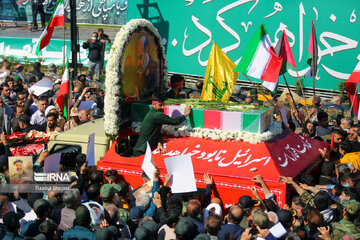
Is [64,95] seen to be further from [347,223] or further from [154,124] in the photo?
[347,223]

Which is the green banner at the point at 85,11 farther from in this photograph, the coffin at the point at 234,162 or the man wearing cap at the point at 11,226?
the man wearing cap at the point at 11,226

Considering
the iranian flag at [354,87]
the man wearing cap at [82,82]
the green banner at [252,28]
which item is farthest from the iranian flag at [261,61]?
the green banner at [252,28]

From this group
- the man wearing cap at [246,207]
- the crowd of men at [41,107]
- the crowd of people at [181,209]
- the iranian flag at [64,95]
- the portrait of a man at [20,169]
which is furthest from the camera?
the crowd of men at [41,107]

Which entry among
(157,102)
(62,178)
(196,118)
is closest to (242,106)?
(196,118)

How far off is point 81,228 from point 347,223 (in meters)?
3.05

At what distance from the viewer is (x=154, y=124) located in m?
7.99

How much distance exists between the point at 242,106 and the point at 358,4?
8200mm

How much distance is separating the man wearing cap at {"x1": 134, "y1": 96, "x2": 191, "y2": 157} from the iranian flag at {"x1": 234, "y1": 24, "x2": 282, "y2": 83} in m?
1.39

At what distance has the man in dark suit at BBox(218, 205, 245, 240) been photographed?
5.46 metres

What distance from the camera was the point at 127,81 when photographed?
8.69 meters

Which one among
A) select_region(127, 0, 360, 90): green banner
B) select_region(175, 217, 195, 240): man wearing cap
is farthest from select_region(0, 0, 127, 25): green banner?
select_region(175, 217, 195, 240): man wearing cap

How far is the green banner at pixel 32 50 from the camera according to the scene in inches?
730

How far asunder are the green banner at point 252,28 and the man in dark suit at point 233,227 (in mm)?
10624

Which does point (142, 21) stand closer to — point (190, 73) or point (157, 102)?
point (157, 102)
